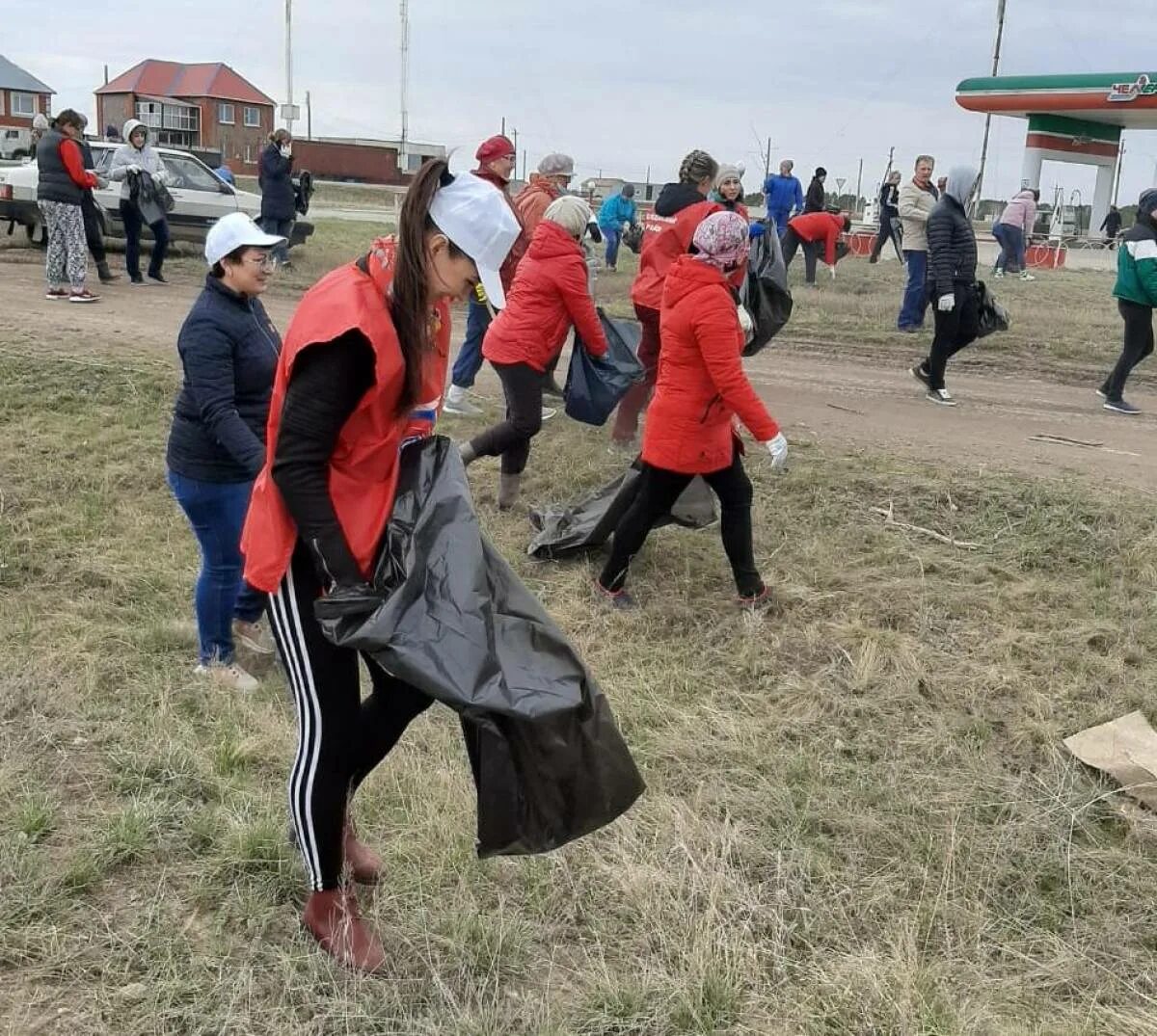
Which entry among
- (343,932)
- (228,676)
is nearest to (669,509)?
(228,676)

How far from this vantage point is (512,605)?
95.3 inches

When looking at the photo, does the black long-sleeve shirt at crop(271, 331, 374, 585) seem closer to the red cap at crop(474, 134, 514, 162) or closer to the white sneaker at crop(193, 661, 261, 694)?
the white sneaker at crop(193, 661, 261, 694)

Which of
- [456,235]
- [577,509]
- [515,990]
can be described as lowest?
[515,990]

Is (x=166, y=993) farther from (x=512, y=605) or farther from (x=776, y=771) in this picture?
(x=776, y=771)

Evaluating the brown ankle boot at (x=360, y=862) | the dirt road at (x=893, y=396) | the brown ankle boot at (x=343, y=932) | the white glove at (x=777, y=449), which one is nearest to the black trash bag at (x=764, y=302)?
the dirt road at (x=893, y=396)

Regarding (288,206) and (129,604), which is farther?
(288,206)

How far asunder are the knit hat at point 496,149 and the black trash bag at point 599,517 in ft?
8.97

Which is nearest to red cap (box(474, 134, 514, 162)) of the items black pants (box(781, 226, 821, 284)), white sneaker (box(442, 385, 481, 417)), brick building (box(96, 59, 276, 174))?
white sneaker (box(442, 385, 481, 417))

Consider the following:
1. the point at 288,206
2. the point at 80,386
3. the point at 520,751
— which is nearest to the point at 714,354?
the point at 520,751

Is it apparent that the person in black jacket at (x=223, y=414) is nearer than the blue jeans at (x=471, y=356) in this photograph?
Yes

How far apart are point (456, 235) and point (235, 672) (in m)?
2.63

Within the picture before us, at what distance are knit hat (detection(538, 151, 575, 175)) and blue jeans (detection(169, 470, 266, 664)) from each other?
4548mm

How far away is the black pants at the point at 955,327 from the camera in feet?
26.8

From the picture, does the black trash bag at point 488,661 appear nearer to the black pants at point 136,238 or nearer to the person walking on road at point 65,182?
the person walking on road at point 65,182
